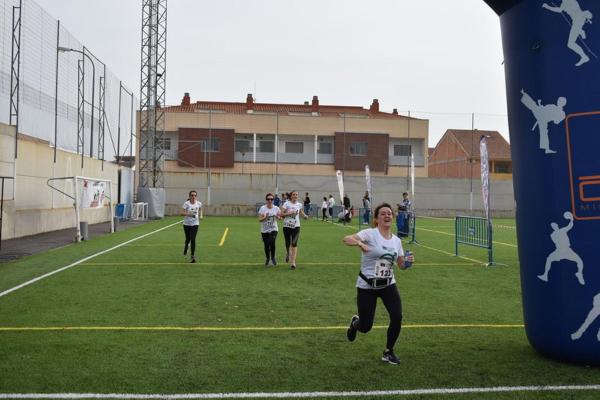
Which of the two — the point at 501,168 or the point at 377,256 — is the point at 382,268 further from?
the point at 501,168

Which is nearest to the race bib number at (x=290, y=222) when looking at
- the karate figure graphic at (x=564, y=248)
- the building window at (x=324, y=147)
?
the karate figure graphic at (x=564, y=248)

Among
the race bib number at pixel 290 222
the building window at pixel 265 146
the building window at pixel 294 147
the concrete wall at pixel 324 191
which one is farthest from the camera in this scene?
the building window at pixel 294 147

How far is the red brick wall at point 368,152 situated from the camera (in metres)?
50.4

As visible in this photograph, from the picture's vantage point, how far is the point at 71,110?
25.8 m

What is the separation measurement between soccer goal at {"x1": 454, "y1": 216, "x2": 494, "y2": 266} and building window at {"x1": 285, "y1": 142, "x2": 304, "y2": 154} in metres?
34.3

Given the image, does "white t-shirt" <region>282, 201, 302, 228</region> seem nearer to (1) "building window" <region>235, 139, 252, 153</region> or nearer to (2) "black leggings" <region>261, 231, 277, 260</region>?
(2) "black leggings" <region>261, 231, 277, 260</region>

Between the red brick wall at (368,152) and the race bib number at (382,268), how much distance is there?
4442cm

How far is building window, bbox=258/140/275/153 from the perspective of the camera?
50.7 m

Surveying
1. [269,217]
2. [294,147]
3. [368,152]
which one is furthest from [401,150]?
[269,217]

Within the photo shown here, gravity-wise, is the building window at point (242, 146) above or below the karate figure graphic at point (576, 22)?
above

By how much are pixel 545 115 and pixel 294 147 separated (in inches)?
1810

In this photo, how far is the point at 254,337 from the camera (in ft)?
22.8

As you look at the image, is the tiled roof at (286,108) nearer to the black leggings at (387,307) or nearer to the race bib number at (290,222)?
the race bib number at (290,222)

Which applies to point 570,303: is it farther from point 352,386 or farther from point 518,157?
point 352,386
